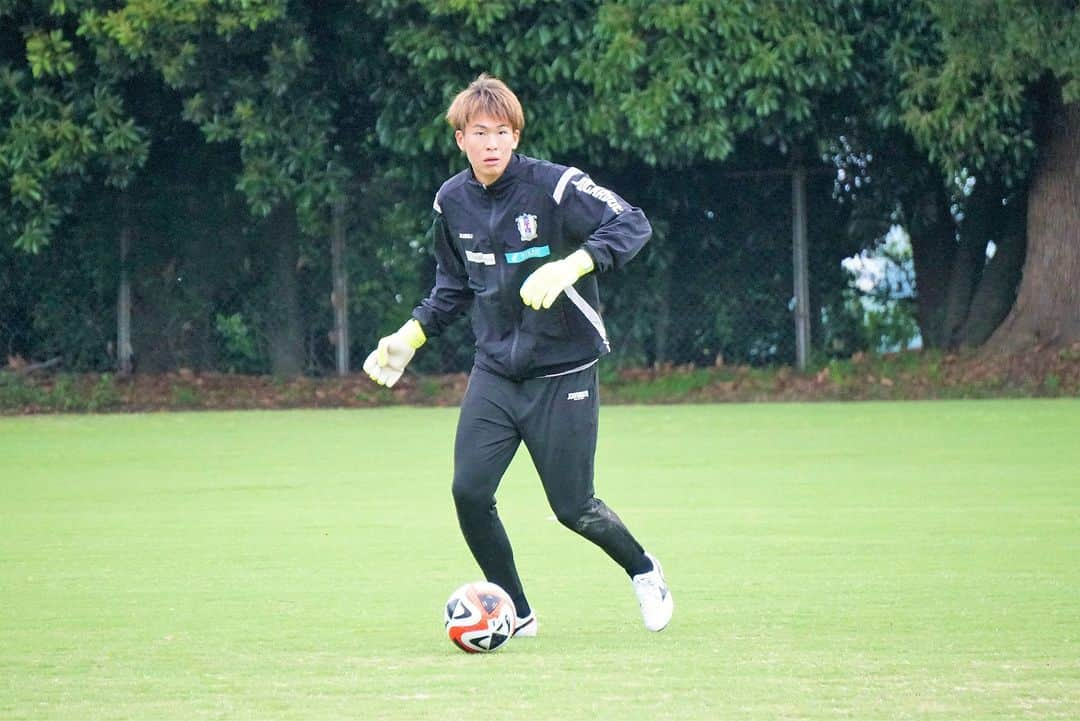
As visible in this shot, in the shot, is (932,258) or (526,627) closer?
(526,627)

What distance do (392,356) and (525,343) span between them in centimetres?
57

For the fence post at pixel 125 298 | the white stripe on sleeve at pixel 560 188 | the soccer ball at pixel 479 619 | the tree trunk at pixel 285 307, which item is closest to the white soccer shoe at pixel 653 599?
the soccer ball at pixel 479 619

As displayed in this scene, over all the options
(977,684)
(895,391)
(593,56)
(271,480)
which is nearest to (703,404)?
(895,391)

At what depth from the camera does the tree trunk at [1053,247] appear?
756 inches

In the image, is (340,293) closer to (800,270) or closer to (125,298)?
(125,298)

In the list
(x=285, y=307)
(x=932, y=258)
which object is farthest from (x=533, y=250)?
(x=285, y=307)

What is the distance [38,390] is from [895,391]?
30.4 ft

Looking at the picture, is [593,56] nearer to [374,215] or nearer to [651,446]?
[374,215]

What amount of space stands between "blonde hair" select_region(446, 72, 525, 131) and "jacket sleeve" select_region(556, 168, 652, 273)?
0.32 meters

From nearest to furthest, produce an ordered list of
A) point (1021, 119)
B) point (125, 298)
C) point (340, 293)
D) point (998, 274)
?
point (1021, 119)
point (998, 274)
point (340, 293)
point (125, 298)

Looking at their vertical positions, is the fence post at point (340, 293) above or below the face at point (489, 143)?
below

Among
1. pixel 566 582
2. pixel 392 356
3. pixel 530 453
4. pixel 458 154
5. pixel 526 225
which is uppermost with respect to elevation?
pixel 458 154

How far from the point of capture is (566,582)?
8.39 meters

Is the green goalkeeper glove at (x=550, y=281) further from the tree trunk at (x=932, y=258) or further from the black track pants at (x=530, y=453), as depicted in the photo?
the tree trunk at (x=932, y=258)
